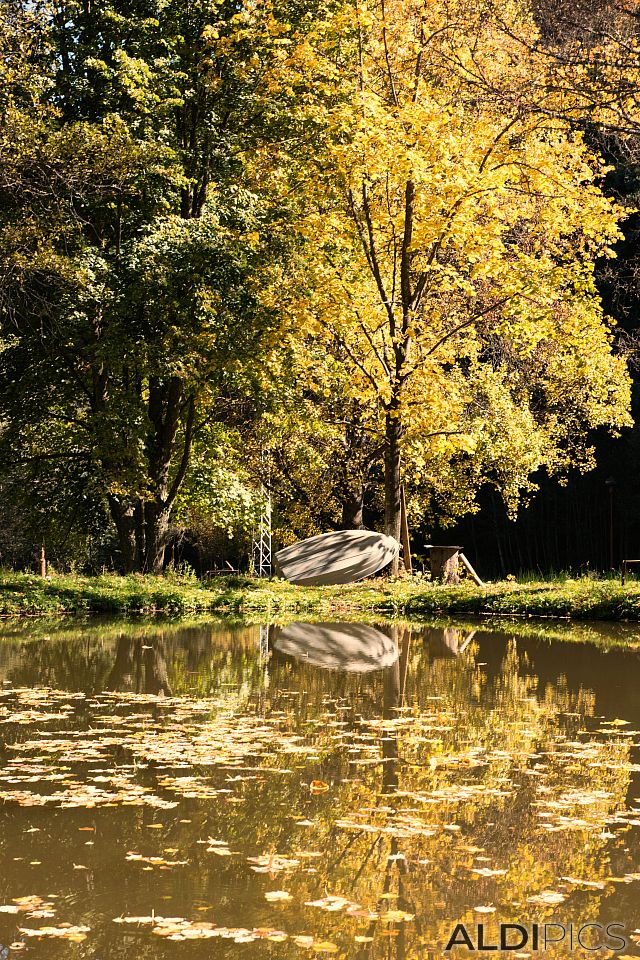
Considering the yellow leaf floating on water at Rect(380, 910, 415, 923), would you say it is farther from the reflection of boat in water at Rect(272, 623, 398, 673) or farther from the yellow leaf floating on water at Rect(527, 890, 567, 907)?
the reflection of boat in water at Rect(272, 623, 398, 673)

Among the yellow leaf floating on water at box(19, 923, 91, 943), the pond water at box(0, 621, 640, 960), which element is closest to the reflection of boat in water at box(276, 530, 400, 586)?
the pond water at box(0, 621, 640, 960)

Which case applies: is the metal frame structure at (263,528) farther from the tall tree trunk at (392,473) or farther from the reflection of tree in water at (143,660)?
the reflection of tree in water at (143,660)

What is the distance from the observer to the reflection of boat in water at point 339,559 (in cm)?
1973

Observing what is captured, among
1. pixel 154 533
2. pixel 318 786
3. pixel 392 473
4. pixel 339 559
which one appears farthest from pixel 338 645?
pixel 154 533

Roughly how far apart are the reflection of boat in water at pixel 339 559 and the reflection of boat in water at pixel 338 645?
6.89 ft

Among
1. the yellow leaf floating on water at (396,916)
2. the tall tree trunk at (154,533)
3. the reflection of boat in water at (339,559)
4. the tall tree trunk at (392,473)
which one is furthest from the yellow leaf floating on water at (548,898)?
the tall tree trunk at (154,533)

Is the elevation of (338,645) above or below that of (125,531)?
below

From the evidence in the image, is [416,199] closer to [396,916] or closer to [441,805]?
[441,805]

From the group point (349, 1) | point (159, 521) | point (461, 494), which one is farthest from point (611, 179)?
point (159, 521)

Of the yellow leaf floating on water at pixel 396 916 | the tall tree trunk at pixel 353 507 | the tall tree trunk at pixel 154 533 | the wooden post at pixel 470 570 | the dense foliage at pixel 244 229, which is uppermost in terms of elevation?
the dense foliage at pixel 244 229

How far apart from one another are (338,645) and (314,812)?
28.6 ft

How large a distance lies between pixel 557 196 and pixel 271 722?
13888 millimetres

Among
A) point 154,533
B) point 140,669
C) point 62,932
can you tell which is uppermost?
point 154,533

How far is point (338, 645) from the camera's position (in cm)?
1403
